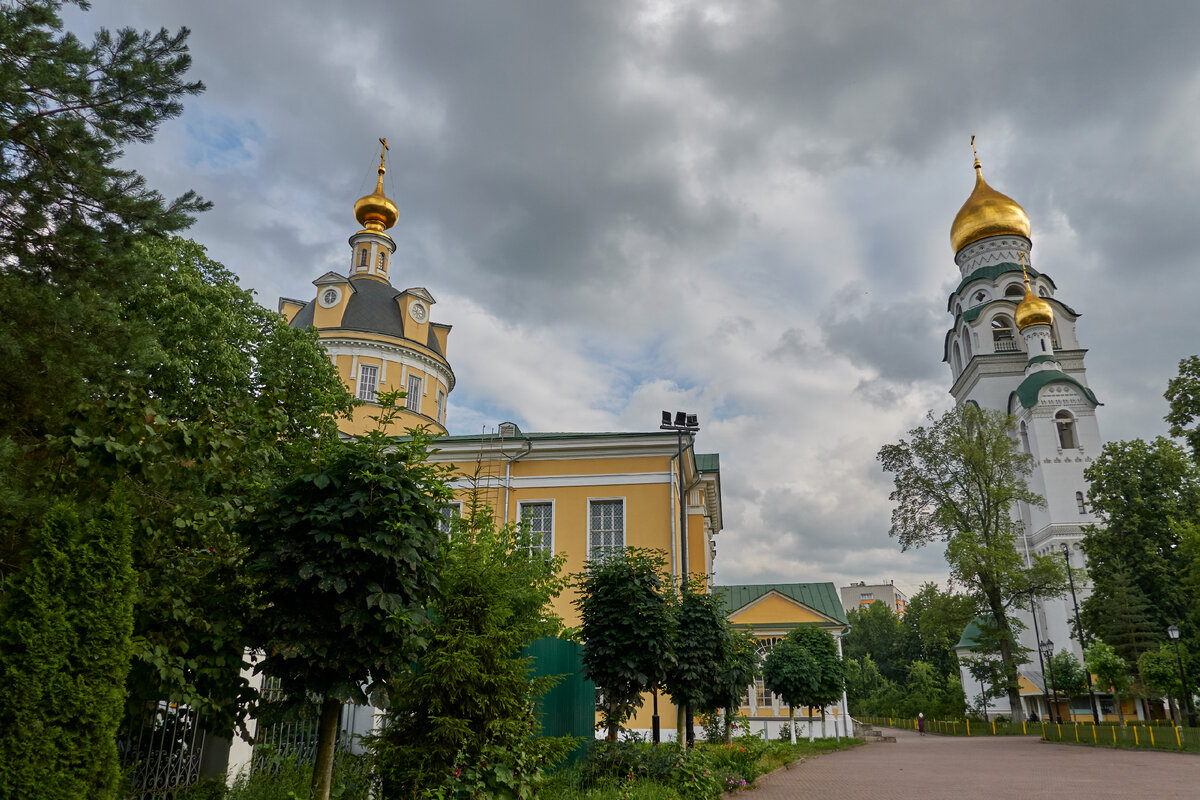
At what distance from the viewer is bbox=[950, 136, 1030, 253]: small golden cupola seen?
59.5 m

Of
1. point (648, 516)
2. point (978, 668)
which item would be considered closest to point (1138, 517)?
point (978, 668)

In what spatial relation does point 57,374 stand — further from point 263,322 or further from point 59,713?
point 263,322

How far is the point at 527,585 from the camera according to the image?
13547 millimetres

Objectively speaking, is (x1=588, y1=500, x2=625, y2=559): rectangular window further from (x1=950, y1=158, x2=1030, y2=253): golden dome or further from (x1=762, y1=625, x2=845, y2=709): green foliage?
(x1=950, y1=158, x2=1030, y2=253): golden dome

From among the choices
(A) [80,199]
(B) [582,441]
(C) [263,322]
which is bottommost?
(A) [80,199]

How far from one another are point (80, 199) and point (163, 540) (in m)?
3.04

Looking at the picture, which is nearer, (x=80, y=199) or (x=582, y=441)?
(x=80, y=199)

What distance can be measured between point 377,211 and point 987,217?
4715cm

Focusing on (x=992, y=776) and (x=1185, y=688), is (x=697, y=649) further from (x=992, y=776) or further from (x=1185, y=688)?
(x=1185, y=688)

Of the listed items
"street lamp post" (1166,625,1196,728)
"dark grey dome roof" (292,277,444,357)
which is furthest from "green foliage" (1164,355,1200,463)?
"dark grey dome roof" (292,277,444,357)

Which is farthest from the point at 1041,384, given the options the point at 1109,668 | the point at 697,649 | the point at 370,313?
the point at 697,649

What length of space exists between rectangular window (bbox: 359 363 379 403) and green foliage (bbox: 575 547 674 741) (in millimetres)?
22529

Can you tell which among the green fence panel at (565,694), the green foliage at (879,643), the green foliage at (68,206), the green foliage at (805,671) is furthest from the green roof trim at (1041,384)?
A: the green foliage at (68,206)

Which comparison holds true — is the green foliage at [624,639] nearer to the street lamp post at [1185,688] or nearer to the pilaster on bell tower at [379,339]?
the pilaster on bell tower at [379,339]
